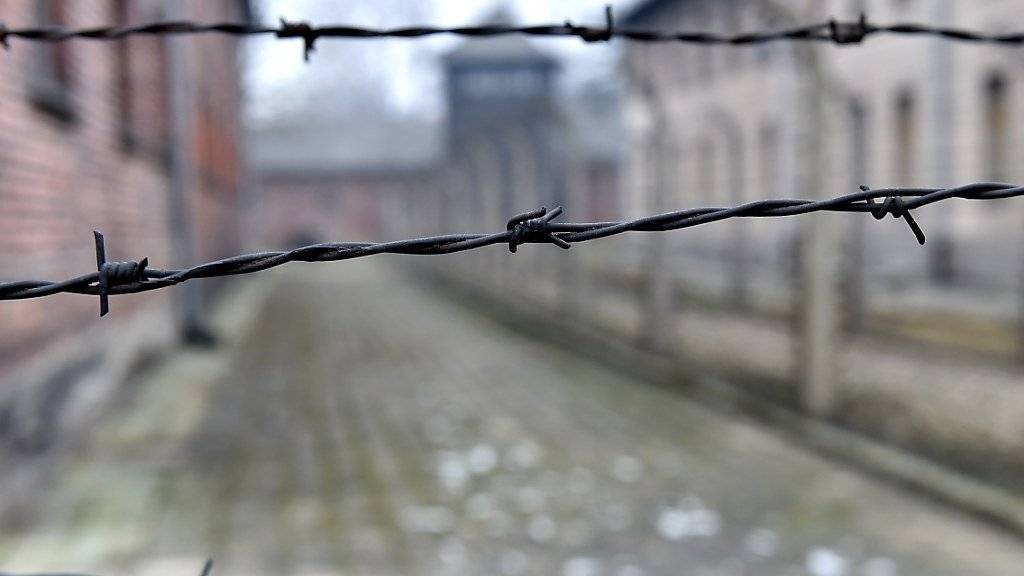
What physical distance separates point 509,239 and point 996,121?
59.2 feet

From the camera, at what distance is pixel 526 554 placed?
4.55m

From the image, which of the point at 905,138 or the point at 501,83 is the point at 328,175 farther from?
the point at 905,138

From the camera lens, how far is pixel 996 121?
18.0 meters

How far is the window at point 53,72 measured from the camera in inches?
254

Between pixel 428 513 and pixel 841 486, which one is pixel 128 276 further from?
pixel 841 486

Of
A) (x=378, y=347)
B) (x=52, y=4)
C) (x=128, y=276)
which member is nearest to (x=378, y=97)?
(x=378, y=347)

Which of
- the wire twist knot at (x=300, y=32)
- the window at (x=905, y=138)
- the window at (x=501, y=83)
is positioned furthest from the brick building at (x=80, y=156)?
the window at (x=501, y=83)

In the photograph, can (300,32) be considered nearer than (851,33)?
Yes

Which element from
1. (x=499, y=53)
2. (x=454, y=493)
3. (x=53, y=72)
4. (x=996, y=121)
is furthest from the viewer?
(x=499, y=53)

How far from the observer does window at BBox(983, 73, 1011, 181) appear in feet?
57.5

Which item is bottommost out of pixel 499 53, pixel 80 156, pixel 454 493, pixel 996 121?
pixel 454 493

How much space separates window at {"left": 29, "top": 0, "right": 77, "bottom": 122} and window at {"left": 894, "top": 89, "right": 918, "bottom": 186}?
1608 centimetres

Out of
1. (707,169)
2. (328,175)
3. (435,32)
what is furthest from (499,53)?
(435,32)

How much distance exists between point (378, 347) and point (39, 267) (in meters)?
6.09
